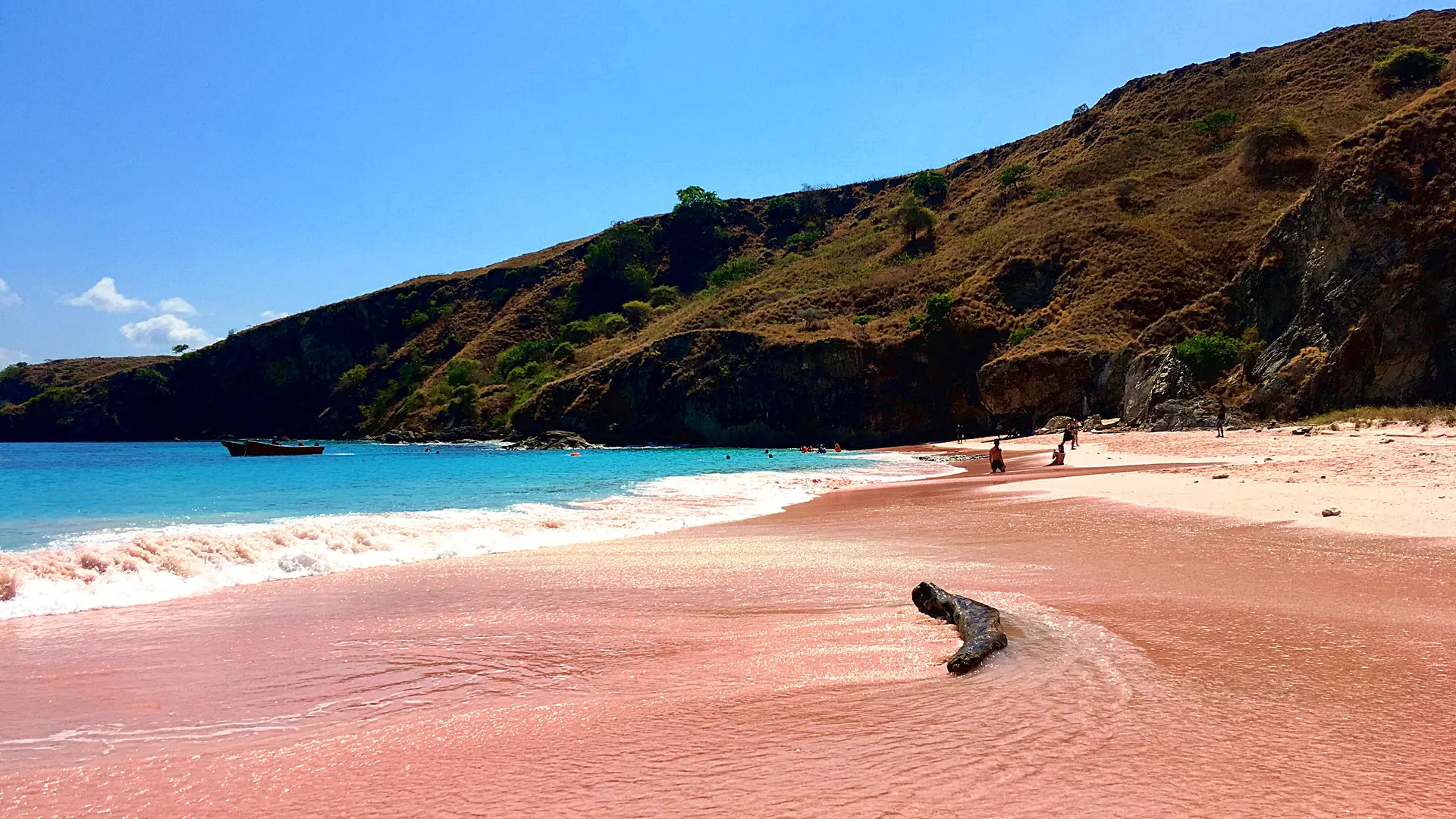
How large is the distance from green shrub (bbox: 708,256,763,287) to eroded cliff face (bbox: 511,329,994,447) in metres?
31.6

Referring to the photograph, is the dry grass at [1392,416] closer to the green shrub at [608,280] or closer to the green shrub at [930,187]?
the green shrub at [930,187]

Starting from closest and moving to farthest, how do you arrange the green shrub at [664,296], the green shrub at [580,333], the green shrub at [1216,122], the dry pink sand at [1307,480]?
the dry pink sand at [1307,480], the green shrub at [1216,122], the green shrub at [580,333], the green shrub at [664,296]

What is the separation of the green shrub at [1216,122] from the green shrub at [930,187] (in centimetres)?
3122

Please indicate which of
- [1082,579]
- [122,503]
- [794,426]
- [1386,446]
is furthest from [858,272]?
[1082,579]

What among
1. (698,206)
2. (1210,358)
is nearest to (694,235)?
(698,206)

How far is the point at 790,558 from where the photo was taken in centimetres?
958

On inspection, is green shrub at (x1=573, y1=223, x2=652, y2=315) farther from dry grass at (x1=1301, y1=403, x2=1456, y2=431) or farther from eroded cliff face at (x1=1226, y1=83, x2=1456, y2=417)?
dry grass at (x1=1301, y1=403, x2=1456, y2=431)

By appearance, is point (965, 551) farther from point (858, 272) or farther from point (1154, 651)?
point (858, 272)

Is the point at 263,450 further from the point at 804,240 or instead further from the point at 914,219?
the point at 804,240

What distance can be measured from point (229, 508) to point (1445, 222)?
1870 inches

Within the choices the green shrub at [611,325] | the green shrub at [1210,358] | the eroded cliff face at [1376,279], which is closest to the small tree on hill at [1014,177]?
the eroded cliff face at [1376,279]

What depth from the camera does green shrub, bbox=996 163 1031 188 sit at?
87.0m

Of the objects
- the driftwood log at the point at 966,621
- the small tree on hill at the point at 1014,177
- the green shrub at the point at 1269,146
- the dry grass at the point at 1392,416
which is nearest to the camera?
the driftwood log at the point at 966,621

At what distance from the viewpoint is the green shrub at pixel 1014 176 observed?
8700cm
